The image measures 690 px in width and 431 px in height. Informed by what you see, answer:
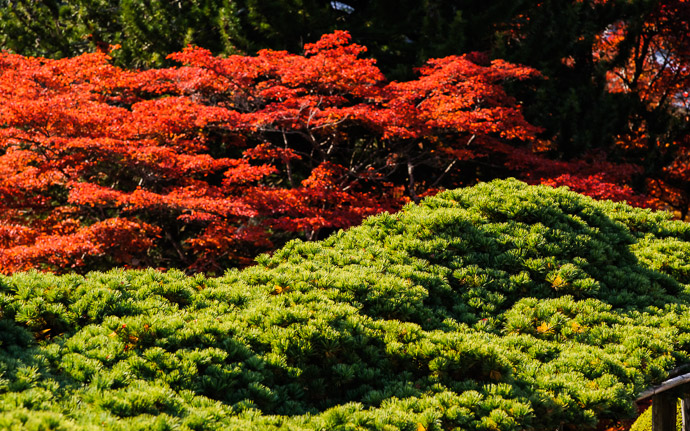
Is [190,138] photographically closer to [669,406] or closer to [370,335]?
[370,335]

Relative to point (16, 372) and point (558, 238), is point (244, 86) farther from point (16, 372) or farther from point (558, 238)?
point (16, 372)

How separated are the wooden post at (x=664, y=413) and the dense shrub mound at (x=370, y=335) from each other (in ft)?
1.97

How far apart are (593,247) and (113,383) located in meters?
5.37

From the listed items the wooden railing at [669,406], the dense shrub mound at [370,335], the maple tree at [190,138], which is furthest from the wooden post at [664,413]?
the maple tree at [190,138]

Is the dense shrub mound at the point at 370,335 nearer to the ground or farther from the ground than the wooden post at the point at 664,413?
farther from the ground

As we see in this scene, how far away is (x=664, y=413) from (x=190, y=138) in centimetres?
838

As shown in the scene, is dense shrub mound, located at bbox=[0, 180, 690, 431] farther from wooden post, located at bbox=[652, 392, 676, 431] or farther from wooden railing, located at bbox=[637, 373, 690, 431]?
wooden post, located at bbox=[652, 392, 676, 431]

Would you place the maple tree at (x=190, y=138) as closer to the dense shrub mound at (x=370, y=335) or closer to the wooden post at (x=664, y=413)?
the dense shrub mound at (x=370, y=335)

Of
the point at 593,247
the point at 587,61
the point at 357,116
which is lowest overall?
the point at 593,247

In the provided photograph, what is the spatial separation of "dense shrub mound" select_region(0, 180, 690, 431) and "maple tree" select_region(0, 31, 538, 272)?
239 cm

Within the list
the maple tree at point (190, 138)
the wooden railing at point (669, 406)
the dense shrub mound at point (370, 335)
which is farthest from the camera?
the maple tree at point (190, 138)

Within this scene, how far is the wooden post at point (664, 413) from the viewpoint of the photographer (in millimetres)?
5230

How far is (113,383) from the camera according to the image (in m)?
3.35

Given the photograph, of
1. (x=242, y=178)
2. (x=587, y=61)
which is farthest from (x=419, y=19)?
(x=242, y=178)
